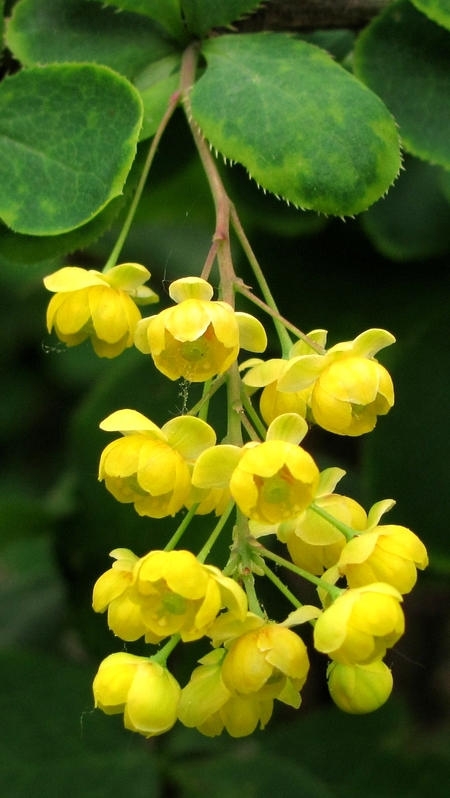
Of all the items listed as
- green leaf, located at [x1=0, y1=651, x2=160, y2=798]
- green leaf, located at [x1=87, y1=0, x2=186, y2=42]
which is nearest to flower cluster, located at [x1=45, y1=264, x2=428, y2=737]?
green leaf, located at [x1=87, y1=0, x2=186, y2=42]

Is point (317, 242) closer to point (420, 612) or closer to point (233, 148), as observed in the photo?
point (233, 148)

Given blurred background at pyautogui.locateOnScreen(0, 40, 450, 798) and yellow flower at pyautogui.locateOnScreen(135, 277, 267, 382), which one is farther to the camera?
blurred background at pyautogui.locateOnScreen(0, 40, 450, 798)

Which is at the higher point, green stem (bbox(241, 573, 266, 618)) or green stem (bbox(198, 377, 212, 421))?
green stem (bbox(198, 377, 212, 421))

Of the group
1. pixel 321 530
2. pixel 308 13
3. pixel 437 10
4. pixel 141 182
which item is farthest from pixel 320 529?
pixel 308 13

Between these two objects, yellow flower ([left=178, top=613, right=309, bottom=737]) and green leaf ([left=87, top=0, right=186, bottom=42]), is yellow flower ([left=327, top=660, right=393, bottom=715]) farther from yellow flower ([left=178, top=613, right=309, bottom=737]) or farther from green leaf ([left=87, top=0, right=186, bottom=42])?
green leaf ([left=87, top=0, right=186, bottom=42])

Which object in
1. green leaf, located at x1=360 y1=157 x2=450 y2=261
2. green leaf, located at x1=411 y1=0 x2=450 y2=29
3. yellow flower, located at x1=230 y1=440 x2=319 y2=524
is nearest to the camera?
yellow flower, located at x1=230 y1=440 x2=319 y2=524

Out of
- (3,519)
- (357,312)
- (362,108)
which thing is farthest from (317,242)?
(3,519)

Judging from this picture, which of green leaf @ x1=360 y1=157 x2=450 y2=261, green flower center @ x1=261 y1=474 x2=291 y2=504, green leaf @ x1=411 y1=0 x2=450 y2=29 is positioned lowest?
green leaf @ x1=360 y1=157 x2=450 y2=261
